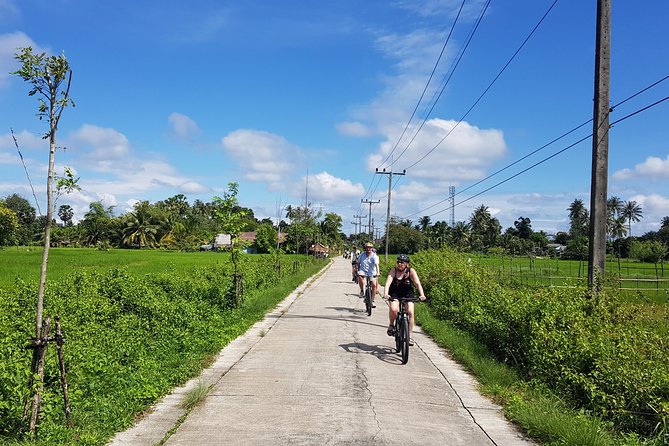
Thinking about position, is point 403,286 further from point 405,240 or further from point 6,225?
point 405,240

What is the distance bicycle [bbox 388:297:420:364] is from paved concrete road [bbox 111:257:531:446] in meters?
0.19

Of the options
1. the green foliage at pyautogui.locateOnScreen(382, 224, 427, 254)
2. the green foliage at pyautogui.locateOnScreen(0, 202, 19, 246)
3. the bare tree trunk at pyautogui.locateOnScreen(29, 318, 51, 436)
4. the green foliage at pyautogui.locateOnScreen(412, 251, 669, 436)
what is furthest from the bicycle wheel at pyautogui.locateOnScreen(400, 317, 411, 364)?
the green foliage at pyautogui.locateOnScreen(382, 224, 427, 254)

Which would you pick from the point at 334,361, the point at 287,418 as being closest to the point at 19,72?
the point at 287,418

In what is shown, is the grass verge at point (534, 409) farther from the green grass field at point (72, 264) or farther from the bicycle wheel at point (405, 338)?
the green grass field at point (72, 264)

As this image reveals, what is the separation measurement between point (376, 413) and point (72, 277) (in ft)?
33.9

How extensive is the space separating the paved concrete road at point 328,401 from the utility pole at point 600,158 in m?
3.07

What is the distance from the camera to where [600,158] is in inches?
357

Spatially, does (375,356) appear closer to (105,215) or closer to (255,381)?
(255,381)

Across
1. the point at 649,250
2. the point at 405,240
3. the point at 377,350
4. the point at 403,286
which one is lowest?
the point at 377,350

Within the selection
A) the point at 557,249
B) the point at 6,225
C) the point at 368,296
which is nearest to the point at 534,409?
the point at 368,296

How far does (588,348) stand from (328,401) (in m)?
3.51

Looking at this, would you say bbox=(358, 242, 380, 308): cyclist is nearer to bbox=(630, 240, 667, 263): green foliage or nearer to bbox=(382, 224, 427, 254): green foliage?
bbox=(630, 240, 667, 263): green foliage

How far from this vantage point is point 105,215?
9256 cm

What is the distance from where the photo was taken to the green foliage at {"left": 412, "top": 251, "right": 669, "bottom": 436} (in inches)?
226
